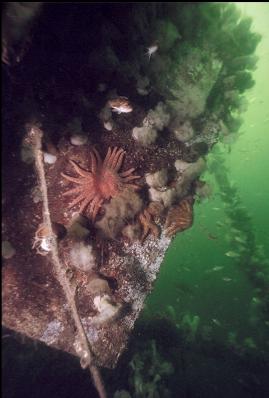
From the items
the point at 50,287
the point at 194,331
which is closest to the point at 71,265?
the point at 50,287

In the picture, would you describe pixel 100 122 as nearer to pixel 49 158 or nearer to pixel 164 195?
pixel 49 158

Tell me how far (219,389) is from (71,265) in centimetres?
611

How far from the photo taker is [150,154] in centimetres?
518

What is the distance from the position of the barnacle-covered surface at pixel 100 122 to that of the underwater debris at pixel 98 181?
18 cm

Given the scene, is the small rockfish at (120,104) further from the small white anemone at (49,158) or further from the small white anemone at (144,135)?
the small white anemone at (49,158)

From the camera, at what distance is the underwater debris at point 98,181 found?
13.5 feet

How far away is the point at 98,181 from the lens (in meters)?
4.19

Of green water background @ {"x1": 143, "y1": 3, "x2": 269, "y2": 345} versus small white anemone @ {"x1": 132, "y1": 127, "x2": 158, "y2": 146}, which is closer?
small white anemone @ {"x1": 132, "y1": 127, "x2": 158, "y2": 146}

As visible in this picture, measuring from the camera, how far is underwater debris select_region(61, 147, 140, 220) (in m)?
4.13

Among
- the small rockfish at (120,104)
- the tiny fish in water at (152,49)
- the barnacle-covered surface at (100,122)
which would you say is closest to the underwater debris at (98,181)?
the barnacle-covered surface at (100,122)

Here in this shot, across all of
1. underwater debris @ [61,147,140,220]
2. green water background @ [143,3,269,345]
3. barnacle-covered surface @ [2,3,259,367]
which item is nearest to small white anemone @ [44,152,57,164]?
barnacle-covered surface @ [2,3,259,367]

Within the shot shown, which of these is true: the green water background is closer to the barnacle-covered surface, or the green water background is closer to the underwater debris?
the barnacle-covered surface

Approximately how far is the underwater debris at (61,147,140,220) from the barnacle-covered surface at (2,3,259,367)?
0.58 feet

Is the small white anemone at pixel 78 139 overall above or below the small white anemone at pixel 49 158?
above
